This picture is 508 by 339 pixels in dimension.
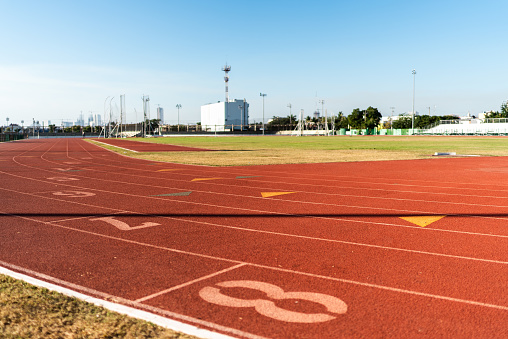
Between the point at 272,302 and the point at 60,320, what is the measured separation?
1819 mm

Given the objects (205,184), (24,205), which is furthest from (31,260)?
(205,184)

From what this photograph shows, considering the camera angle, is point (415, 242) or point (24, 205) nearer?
point (415, 242)

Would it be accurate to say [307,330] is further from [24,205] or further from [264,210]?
[24,205]

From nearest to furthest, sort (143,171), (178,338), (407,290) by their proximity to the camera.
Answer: (178,338), (407,290), (143,171)

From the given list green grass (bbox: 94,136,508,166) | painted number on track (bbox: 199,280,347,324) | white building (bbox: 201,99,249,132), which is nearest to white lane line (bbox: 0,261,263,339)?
painted number on track (bbox: 199,280,347,324)

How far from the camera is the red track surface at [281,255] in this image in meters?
3.74

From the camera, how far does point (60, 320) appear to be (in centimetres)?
350

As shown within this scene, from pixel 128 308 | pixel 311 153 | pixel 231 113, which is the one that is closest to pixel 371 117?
pixel 231 113

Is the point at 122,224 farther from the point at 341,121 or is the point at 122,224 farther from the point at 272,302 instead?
the point at 341,121

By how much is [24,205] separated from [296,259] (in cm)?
650

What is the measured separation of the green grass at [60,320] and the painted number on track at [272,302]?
31.9 inches

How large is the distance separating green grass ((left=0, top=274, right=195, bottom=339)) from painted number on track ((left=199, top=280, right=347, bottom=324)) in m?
0.81

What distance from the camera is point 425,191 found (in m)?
11.0

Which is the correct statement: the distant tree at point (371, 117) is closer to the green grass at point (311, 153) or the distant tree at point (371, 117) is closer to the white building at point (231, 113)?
the white building at point (231, 113)
